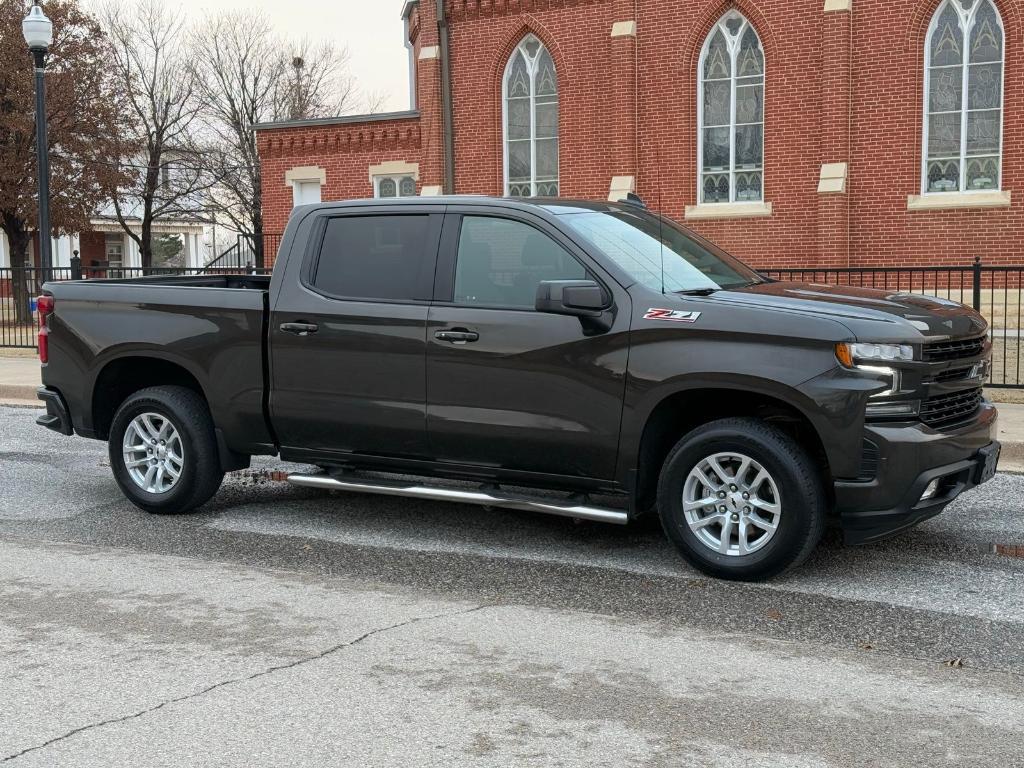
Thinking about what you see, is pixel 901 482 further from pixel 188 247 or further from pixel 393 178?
pixel 188 247

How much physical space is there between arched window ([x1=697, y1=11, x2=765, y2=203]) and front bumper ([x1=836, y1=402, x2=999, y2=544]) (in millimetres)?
17096

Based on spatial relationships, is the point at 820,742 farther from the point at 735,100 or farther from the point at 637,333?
the point at 735,100

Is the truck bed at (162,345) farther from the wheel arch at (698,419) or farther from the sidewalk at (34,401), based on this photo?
the sidewalk at (34,401)

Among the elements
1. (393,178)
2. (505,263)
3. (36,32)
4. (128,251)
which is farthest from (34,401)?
(128,251)

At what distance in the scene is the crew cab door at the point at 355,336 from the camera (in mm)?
6621

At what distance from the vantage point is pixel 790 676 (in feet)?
14.8

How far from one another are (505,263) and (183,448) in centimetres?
243

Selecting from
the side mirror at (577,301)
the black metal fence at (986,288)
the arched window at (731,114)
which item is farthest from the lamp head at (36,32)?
the side mirror at (577,301)

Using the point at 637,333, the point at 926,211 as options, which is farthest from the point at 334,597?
the point at 926,211

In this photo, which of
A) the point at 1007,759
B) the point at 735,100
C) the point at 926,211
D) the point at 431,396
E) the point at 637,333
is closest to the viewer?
the point at 1007,759

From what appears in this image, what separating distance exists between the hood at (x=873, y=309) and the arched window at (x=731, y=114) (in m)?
16.4

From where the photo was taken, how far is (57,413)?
7980 mm

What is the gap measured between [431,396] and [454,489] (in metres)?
0.55

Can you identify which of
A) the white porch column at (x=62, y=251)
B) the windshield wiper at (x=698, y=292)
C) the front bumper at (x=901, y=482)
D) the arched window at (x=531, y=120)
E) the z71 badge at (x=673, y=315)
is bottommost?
the front bumper at (x=901, y=482)
